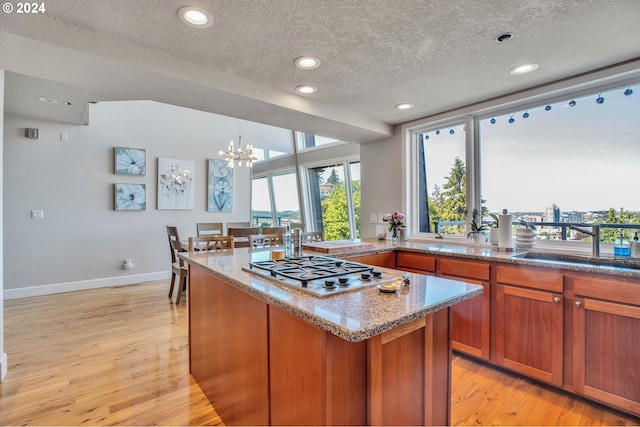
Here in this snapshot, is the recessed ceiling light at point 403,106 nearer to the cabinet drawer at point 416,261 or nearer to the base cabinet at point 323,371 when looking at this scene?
the cabinet drawer at point 416,261

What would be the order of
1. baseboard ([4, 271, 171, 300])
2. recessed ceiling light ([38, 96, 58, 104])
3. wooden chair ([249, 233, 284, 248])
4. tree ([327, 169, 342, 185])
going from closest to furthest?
wooden chair ([249, 233, 284, 248]) → recessed ceiling light ([38, 96, 58, 104]) → baseboard ([4, 271, 171, 300]) → tree ([327, 169, 342, 185])

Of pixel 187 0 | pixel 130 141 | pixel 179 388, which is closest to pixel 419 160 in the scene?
pixel 187 0

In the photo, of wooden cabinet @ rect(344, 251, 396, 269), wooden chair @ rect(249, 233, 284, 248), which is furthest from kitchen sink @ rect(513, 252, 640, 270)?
wooden chair @ rect(249, 233, 284, 248)

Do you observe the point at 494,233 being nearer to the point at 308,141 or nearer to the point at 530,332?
the point at 530,332

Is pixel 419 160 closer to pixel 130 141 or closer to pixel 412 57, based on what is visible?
pixel 412 57

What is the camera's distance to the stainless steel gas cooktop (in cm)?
127

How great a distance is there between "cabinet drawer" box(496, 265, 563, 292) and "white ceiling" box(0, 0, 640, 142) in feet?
4.95

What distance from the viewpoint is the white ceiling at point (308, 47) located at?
160 centimetres

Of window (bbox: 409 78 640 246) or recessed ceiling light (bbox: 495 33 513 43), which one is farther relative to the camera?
window (bbox: 409 78 640 246)

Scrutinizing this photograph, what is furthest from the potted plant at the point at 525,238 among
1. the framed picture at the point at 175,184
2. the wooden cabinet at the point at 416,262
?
the framed picture at the point at 175,184

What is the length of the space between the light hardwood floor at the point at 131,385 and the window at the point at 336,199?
3.72 meters

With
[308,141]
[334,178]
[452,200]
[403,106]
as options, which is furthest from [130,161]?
[452,200]

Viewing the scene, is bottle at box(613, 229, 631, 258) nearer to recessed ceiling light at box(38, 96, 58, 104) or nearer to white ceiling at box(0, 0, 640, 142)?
white ceiling at box(0, 0, 640, 142)

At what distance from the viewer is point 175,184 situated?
5336 millimetres
